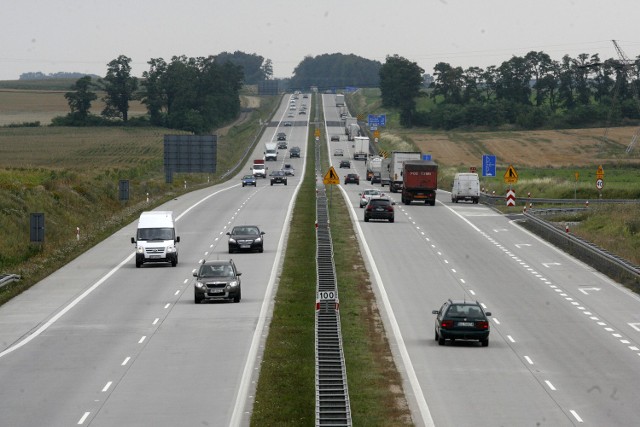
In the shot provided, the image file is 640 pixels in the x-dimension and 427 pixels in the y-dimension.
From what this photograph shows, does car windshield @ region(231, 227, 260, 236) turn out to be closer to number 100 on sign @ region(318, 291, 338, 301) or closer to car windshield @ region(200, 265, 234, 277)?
car windshield @ region(200, 265, 234, 277)

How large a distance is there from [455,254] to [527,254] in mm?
3472

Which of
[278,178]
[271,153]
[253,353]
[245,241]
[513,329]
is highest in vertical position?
[253,353]

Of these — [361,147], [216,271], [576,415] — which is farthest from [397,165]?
[576,415]

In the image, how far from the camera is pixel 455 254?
56219mm

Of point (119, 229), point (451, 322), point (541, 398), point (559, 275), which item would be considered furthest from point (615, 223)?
point (541, 398)

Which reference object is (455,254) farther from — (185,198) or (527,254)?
(185,198)

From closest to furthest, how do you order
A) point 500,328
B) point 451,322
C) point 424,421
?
point 424,421 → point 451,322 → point 500,328

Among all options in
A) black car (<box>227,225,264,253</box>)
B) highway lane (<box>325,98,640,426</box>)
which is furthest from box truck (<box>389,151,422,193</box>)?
black car (<box>227,225,264,253</box>)

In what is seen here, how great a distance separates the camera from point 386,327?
121ft

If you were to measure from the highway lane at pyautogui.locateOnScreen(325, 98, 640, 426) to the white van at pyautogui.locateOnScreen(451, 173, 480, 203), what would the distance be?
723 inches

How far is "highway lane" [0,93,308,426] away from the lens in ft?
80.9

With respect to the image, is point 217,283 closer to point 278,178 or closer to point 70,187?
point 70,187

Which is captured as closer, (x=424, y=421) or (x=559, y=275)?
(x=424, y=421)

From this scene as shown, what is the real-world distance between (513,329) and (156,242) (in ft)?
64.0
